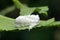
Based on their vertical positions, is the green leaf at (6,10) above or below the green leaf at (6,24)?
above

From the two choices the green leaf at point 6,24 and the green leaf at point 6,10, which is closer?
the green leaf at point 6,24

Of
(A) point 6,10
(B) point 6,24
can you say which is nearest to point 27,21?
(B) point 6,24

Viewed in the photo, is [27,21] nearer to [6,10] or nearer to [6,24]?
[6,24]

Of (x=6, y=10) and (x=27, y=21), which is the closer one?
(x=27, y=21)

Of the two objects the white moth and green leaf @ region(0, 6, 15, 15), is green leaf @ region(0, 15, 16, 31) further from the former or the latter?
green leaf @ region(0, 6, 15, 15)

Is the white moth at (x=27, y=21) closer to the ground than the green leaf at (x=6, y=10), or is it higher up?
closer to the ground

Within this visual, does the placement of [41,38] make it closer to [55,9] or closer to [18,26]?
[18,26]

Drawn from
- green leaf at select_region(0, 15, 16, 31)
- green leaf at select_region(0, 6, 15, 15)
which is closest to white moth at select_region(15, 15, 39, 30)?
green leaf at select_region(0, 15, 16, 31)

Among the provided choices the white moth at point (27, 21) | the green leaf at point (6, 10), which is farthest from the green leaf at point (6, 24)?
the green leaf at point (6, 10)

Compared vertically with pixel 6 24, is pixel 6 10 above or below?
above

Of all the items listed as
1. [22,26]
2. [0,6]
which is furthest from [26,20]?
[0,6]

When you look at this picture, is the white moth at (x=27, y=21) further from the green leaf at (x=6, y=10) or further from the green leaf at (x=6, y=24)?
the green leaf at (x=6, y=10)
